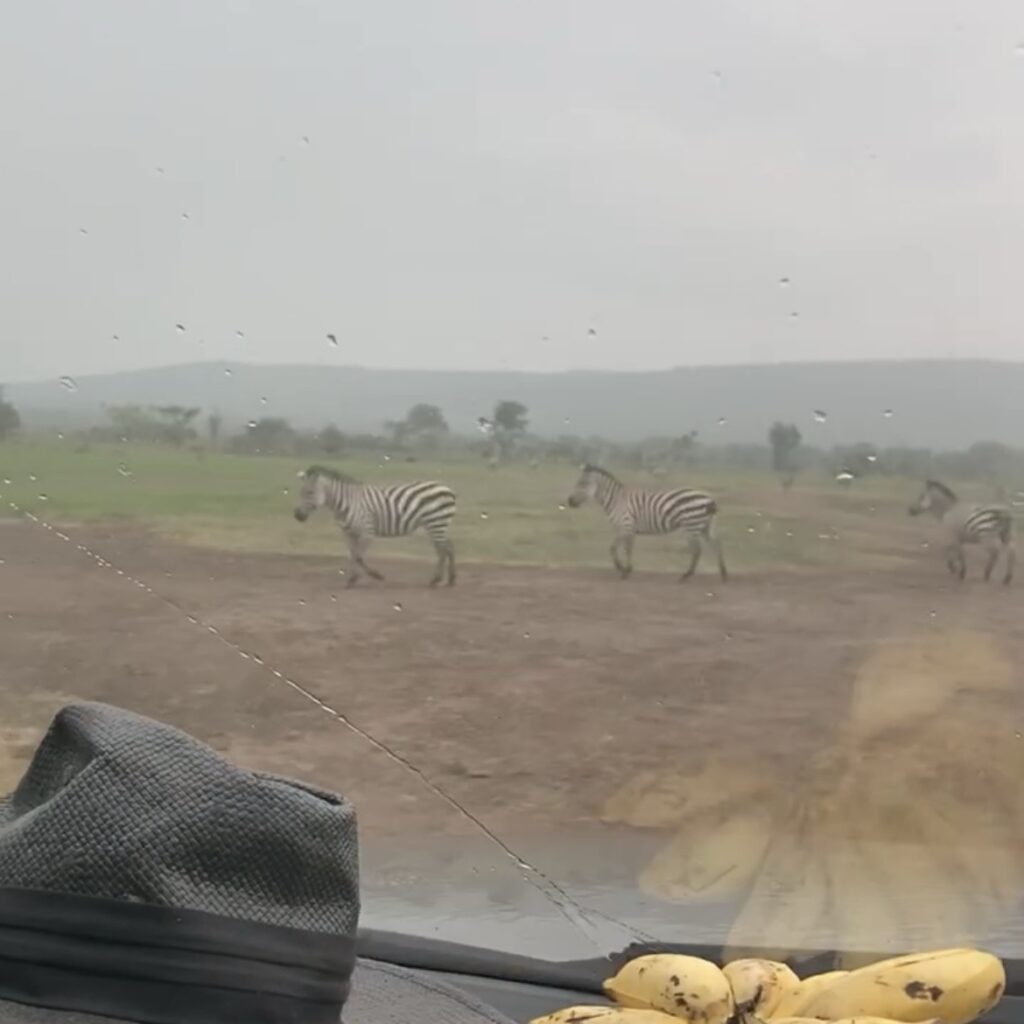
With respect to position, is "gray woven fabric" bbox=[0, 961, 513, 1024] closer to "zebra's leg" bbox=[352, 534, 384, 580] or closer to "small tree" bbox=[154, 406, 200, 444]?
"zebra's leg" bbox=[352, 534, 384, 580]

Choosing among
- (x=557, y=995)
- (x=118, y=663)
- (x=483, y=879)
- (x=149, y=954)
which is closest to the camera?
(x=149, y=954)

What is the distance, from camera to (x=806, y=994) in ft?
5.03

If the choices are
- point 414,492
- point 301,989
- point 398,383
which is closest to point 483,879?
point 414,492

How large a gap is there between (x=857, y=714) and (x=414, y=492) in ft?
2.70

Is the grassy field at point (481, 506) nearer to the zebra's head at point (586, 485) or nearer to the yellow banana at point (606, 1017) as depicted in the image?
the zebra's head at point (586, 485)

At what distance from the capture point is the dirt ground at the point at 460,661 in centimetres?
223

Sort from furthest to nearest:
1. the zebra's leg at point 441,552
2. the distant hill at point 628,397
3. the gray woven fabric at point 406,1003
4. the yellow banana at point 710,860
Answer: the zebra's leg at point 441,552, the yellow banana at point 710,860, the distant hill at point 628,397, the gray woven fabric at point 406,1003

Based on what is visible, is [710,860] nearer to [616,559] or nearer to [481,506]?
[616,559]

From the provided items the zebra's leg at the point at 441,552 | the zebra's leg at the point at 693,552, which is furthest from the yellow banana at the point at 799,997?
the zebra's leg at the point at 441,552

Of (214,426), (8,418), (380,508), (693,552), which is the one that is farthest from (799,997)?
(8,418)

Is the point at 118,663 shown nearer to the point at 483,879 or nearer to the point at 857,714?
the point at 483,879

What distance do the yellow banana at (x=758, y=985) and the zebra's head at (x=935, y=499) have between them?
797 mm

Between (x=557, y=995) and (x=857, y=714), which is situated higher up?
(x=857, y=714)

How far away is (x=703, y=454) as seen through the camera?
2.11m
